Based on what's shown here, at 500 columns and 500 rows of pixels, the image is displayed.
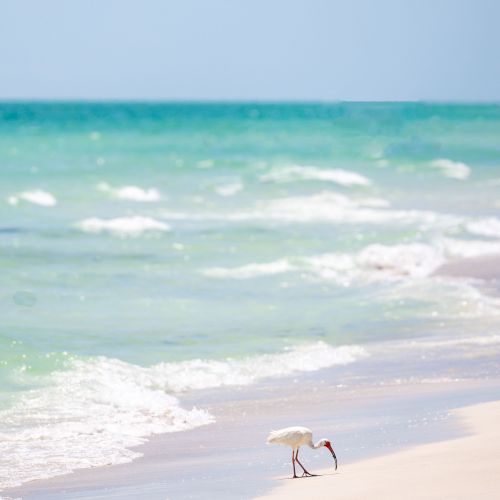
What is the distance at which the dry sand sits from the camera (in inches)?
318

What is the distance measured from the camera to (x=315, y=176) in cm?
3972

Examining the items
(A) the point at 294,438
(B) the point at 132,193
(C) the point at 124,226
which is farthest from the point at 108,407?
(B) the point at 132,193

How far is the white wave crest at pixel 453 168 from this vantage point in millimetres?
39938

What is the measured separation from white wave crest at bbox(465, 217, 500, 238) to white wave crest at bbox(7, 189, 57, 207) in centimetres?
1102

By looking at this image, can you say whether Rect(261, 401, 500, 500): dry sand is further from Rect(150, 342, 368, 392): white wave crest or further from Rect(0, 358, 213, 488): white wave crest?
Rect(150, 342, 368, 392): white wave crest

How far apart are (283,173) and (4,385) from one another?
28.2 meters

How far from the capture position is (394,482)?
27.5ft

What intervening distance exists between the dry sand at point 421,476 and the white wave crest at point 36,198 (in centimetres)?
2306

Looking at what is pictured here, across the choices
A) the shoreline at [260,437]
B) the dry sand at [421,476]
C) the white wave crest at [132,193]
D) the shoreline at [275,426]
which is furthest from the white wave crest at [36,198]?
the dry sand at [421,476]

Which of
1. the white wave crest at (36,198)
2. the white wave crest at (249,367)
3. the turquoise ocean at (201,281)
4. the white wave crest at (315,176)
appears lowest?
the white wave crest at (249,367)

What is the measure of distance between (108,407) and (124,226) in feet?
50.6

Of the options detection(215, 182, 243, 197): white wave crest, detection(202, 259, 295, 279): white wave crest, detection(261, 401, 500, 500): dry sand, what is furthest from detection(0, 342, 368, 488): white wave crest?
detection(215, 182, 243, 197): white wave crest

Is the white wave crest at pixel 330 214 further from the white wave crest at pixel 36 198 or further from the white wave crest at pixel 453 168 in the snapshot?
the white wave crest at pixel 453 168

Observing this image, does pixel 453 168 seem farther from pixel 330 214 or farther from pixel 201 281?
pixel 201 281
